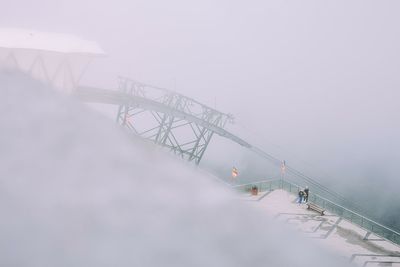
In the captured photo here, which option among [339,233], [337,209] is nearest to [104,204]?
[339,233]

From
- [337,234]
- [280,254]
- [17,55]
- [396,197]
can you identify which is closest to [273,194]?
[337,234]

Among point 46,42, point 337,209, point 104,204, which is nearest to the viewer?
point 104,204

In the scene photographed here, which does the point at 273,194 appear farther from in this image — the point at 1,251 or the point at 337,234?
the point at 1,251

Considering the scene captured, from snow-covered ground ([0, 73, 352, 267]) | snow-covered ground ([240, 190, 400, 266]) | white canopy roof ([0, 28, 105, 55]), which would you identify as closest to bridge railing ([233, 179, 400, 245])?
snow-covered ground ([240, 190, 400, 266])

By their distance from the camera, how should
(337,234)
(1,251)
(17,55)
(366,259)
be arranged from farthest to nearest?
1. (337,234)
2. (17,55)
3. (366,259)
4. (1,251)

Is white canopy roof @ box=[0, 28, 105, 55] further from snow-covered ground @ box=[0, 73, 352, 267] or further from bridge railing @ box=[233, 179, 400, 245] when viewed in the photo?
snow-covered ground @ box=[0, 73, 352, 267]

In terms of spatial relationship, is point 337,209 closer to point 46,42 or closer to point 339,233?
point 339,233

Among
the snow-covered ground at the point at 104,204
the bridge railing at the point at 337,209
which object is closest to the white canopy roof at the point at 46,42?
the bridge railing at the point at 337,209

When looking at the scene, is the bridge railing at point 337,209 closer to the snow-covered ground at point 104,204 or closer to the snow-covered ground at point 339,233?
the snow-covered ground at point 339,233
